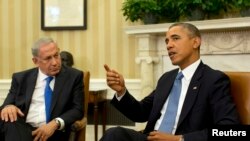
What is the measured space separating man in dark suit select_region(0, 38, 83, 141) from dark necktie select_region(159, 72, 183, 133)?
689 millimetres

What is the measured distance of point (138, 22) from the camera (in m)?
4.55

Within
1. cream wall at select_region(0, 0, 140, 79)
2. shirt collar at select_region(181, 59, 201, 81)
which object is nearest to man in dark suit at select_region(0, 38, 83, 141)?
shirt collar at select_region(181, 59, 201, 81)

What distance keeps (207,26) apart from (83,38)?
173cm

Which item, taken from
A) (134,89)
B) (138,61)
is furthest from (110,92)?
(138,61)

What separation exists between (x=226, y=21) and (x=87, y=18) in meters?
1.86

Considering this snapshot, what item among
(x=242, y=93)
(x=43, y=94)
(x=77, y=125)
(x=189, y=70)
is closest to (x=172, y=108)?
(x=189, y=70)

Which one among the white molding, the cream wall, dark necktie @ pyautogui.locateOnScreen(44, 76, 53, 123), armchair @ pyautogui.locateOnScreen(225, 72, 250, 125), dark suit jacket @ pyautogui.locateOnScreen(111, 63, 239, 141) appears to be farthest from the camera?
the cream wall

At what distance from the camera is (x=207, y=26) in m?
3.81

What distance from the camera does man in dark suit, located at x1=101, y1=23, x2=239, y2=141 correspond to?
2.17 m

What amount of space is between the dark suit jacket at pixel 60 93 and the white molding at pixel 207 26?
1472 millimetres

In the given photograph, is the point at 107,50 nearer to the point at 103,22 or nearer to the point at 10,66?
the point at 103,22

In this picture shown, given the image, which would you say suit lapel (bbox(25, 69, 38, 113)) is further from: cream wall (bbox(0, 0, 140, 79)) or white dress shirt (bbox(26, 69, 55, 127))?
cream wall (bbox(0, 0, 140, 79))

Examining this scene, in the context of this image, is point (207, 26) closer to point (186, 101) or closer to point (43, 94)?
point (186, 101)

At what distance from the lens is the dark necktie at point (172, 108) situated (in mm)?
2373
